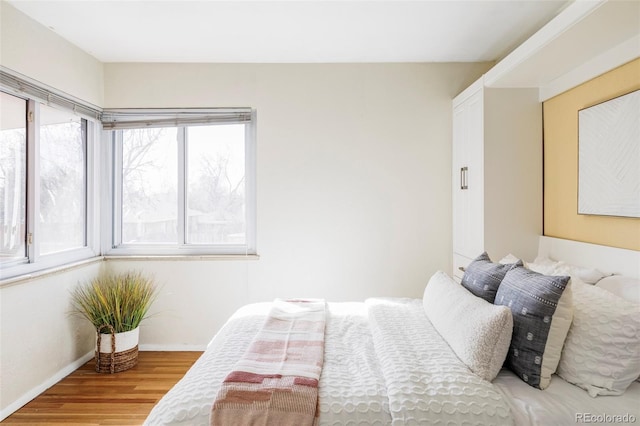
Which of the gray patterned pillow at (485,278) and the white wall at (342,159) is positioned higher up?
the white wall at (342,159)

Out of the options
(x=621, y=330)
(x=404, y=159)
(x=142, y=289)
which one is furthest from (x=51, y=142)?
(x=621, y=330)

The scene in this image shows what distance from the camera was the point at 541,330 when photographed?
1565 mm

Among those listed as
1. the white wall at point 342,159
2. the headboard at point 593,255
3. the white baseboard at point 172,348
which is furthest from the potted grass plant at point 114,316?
the headboard at point 593,255

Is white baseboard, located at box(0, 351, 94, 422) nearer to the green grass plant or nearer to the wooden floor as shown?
the wooden floor

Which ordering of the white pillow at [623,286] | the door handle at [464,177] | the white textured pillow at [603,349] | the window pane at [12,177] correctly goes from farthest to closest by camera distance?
the door handle at [464,177], the window pane at [12,177], the white pillow at [623,286], the white textured pillow at [603,349]

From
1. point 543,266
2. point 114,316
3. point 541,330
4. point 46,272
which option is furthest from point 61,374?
point 543,266

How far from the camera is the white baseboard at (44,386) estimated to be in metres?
2.48

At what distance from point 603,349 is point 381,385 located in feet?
2.80

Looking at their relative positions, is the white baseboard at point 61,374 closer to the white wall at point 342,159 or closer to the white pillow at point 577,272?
the white wall at point 342,159

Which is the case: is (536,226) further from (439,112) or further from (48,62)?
(48,62)

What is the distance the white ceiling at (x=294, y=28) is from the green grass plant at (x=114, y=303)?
6.43ft

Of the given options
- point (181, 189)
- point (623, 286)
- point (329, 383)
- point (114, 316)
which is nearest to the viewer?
point (329, 383)

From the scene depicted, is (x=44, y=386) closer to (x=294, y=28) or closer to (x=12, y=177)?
(x=12, y=177)

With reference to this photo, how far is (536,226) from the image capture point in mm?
2951
